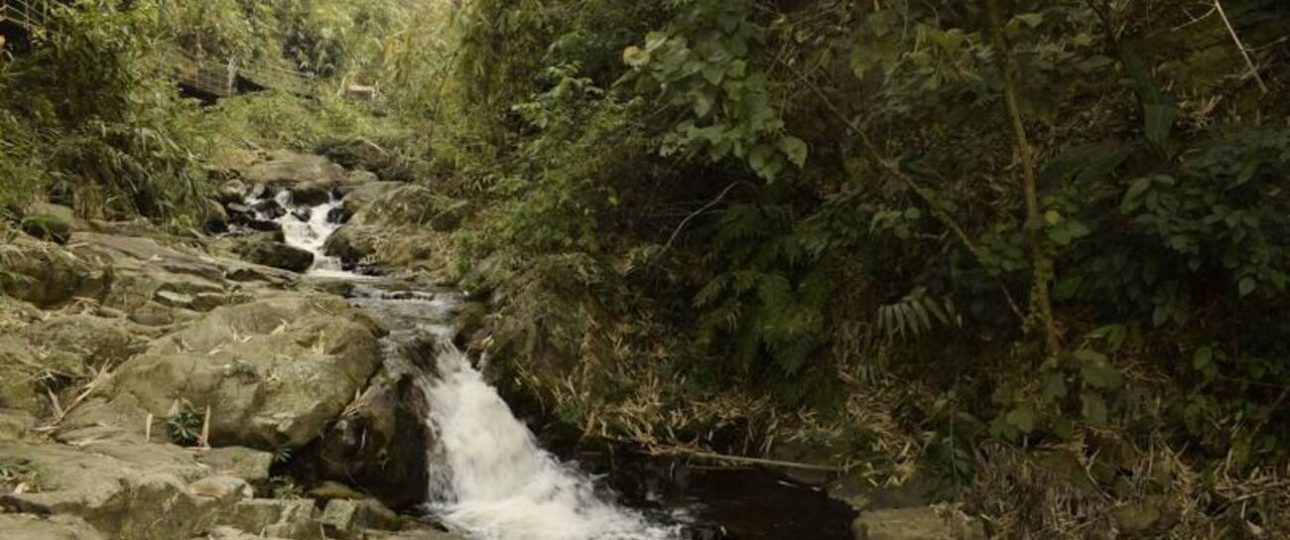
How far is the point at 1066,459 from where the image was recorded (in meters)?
4.49

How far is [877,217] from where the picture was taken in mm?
4703

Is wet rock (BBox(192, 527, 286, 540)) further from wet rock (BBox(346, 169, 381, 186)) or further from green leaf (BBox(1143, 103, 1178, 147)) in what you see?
wet rock (BBox(346, 169, 381, 186))

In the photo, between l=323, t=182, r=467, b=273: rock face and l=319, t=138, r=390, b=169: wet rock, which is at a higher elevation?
l=319, t=138, r=390, b=169: wet rock

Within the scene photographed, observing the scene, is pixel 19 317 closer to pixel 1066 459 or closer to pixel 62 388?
pixel 62 388

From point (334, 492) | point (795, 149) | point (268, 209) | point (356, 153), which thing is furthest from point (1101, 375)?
point (356, 153)

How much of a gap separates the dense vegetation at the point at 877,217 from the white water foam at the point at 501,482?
1.23 ft

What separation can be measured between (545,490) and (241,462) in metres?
1.98

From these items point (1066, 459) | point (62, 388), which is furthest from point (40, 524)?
point (1066, 459)

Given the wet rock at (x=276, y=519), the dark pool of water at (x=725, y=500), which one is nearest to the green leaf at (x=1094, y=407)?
the dark pool of water at (x=725, y=500)

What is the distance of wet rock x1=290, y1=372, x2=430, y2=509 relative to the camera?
4742 millimetres

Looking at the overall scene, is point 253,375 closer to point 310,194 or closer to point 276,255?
point 276,255

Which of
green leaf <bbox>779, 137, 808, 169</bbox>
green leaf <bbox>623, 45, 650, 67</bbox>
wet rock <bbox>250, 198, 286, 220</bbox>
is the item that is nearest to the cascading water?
green leaf <bbox>779, 137, 808, 169</bbox>

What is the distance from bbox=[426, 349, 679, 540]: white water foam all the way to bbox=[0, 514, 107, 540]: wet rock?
7.10ft

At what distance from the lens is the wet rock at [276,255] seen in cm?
898
